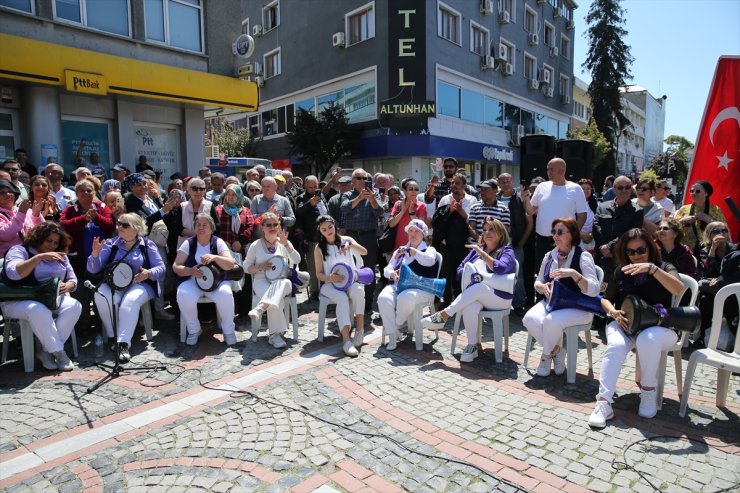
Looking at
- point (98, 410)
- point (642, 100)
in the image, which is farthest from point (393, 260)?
point (642, 100)

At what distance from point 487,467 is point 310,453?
122cm

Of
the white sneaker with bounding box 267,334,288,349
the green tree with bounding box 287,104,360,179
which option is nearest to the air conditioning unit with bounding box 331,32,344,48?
the green tree with bounding box 287,104,360,179

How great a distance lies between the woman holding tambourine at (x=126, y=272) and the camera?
5379mm

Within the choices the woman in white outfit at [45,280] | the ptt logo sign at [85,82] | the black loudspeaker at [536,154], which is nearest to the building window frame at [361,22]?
the black loudspeaker at [536,154]

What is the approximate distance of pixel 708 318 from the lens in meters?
5.66

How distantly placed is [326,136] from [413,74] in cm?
484

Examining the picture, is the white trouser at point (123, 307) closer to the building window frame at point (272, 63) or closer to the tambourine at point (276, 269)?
the tambourine at point (276, 269)

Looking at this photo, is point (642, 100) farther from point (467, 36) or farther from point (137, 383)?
point (137, 383)

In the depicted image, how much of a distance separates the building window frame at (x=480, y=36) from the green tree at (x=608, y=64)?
1414 cm

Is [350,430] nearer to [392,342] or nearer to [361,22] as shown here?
[392,342]

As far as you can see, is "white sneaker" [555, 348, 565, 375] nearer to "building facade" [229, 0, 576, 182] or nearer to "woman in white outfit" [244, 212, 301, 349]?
"woman in white outfit" [244, 212, 301, 349]

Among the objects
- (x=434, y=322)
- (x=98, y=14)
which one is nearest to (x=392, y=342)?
(x=434, y=322)

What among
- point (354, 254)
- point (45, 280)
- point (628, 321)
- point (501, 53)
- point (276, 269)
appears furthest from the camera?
point (501, 53)

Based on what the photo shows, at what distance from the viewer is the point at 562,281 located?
4590 millimetres
